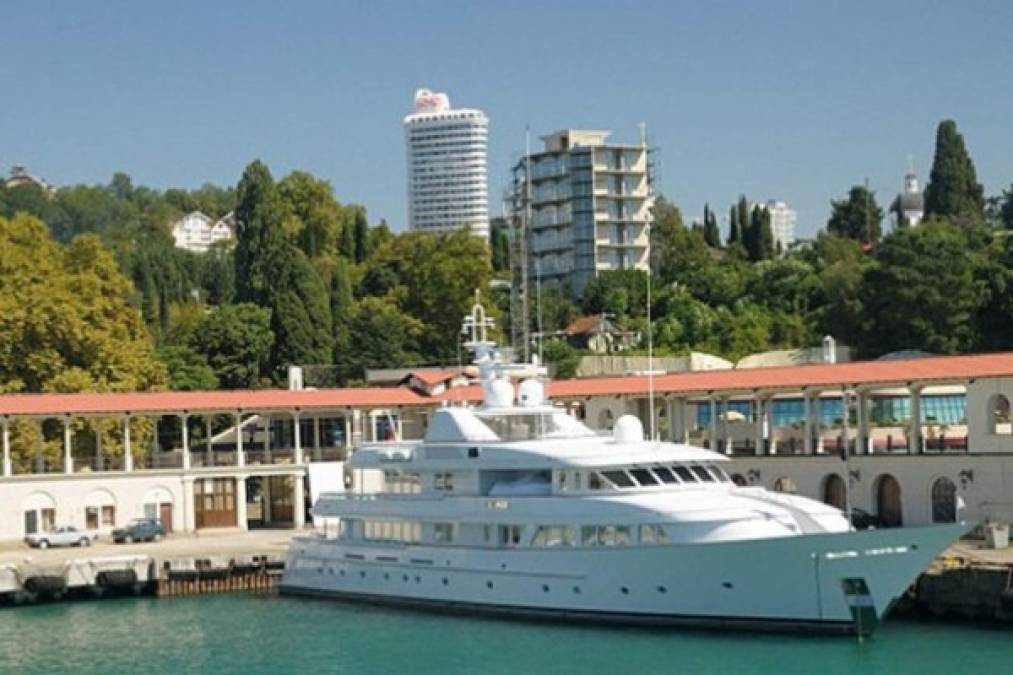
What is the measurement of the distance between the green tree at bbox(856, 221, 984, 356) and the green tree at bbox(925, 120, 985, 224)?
25.3 metres

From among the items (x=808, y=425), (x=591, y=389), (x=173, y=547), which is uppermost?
(x=591, y=389)

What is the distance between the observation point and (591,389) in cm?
5559

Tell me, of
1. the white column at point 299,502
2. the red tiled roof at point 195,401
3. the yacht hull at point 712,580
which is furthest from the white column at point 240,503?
the yacht hull at point 712,580

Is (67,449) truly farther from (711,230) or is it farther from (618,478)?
(711,230)

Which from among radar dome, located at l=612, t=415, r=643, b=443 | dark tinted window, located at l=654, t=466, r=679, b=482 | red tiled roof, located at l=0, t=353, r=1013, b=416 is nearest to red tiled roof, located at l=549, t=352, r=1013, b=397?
red tiled roof, located at l=0, t=353, r=1013, b=416

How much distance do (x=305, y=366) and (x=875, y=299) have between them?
25.7m

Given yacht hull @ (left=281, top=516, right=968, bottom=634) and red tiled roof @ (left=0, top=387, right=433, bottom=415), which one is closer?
yacht hull @ (left=281, top=516, right=968, bottom=634)

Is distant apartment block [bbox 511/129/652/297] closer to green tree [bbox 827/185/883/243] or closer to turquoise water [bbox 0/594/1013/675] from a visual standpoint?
green tree [bbox 827/185/883/243]

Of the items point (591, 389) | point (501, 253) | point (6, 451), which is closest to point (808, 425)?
point (591, 389)

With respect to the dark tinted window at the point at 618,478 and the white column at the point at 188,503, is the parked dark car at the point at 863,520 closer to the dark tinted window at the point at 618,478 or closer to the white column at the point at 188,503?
the dark tinted window at the point at 618,478

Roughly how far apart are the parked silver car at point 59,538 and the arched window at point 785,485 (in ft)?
67.9

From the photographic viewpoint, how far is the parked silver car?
170 ft

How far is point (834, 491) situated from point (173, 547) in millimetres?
19179

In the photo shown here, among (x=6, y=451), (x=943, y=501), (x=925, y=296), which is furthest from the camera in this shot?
(x=925, y=296)
